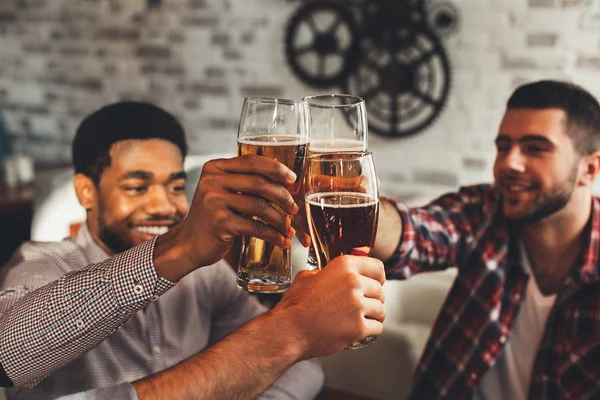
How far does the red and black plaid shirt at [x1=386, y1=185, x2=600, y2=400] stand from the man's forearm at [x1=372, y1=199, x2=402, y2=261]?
20mm

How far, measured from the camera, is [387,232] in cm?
157

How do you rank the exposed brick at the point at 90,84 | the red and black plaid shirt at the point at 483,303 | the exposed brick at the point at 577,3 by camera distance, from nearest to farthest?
the red and black plaid shirt at the point at 483,303
the exposed brick at the point at 577,3
the exposed brick at the point at 90,84

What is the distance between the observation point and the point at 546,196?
1.79m

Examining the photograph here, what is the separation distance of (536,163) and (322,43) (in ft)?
5.86

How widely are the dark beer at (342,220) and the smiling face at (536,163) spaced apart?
3.09 ft

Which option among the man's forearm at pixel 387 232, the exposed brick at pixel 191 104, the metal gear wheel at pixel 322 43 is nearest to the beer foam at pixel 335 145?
the man's forearm at pixel 387 232

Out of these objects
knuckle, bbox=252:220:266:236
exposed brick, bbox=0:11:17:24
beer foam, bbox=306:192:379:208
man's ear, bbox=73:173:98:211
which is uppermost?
exposed brick, bbox=0:11:17:24

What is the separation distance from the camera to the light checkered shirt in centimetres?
102

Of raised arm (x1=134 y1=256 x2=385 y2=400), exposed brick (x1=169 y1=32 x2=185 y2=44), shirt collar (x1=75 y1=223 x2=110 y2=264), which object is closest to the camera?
raised arm (x1=134 y1=256 x2=385 y2=400)

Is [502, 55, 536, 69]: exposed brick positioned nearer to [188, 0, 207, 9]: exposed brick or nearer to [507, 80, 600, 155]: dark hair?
[507, 80, 600, 155]: dark hair

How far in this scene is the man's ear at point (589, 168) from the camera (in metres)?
1.87

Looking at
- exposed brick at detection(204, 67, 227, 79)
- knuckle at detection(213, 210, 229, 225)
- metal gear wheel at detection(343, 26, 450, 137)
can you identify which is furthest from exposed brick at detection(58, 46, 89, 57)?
knuckle at detection(213, 210, 229, 225)

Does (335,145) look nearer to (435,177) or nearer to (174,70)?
(435,177)

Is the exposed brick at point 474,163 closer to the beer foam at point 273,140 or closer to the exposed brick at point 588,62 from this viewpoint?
the exposed brick at point 588,62
